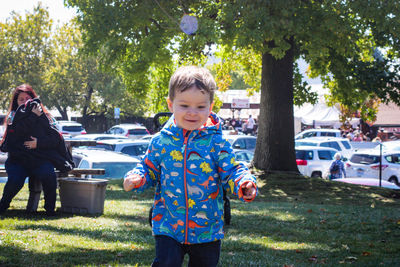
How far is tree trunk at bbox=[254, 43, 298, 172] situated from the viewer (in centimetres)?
1698

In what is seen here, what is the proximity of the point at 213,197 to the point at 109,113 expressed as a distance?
52271 millimetres

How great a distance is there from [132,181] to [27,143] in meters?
5.00

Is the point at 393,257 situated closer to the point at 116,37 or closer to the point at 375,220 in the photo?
the point at 375,220

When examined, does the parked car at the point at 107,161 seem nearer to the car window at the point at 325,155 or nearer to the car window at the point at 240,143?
the car window at the point at 240,143

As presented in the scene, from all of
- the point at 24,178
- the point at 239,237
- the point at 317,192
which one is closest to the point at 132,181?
the point at 239,237

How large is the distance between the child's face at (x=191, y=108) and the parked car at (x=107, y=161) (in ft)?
35.3

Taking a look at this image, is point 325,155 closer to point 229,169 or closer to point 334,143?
point 334,143

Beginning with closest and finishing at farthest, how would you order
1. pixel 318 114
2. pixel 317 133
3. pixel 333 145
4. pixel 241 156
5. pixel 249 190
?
1. pixel 249 190
2. pixel 241 156
3. pixel 333 145
4. pixel 317 133
5. pixel 318 114

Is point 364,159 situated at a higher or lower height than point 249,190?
lower

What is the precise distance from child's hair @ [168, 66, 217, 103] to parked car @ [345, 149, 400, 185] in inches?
851

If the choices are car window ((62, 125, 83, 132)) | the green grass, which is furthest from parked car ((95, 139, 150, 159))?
car window ((62, 125, 83, 132))

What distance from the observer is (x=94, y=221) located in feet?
26.7

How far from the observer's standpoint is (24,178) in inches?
330

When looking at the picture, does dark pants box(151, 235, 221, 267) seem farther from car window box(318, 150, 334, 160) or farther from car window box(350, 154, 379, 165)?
car window box(318, 150, 334, 160)
